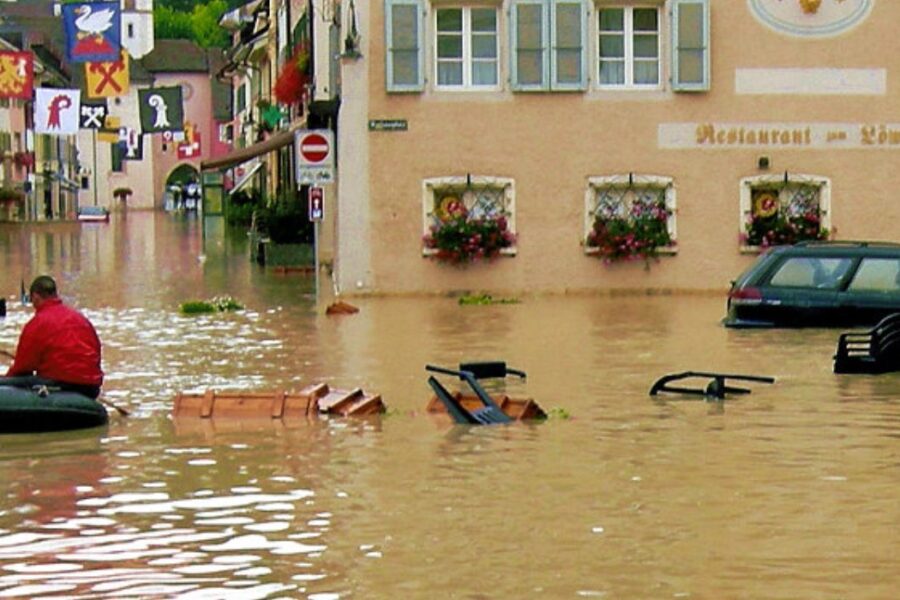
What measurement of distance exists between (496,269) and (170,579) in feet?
82.3

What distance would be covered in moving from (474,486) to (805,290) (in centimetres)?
1324

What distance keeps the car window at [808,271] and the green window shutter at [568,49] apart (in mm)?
9951

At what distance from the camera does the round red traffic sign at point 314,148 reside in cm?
3161

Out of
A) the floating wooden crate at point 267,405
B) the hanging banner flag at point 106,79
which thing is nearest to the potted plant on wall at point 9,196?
the hanging banner flag at point 106,79

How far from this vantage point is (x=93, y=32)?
161 feet

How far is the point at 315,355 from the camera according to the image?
2320cm

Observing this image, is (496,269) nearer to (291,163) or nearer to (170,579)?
(291,163)

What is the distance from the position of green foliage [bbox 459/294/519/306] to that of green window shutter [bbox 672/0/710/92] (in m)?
4.66

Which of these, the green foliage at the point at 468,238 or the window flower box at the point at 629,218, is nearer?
the green foliage at the point at 468,238

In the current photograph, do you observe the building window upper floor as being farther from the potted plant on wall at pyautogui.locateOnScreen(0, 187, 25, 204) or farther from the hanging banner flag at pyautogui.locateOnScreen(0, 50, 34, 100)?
the potted plant on wall at pyautogui.locateOnScreen(0, 187, 25, 204)

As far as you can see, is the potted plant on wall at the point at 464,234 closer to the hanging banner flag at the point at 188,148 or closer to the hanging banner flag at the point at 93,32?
the hanging banner flag at the point at 93,32

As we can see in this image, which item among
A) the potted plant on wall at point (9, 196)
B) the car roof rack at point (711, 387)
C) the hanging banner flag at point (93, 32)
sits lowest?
the car roof rack at point (711, 387)

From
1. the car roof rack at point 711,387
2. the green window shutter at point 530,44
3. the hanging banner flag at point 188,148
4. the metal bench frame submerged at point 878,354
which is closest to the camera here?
the car roof rack at point 711,387

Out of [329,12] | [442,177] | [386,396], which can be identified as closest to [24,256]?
[329,12]
